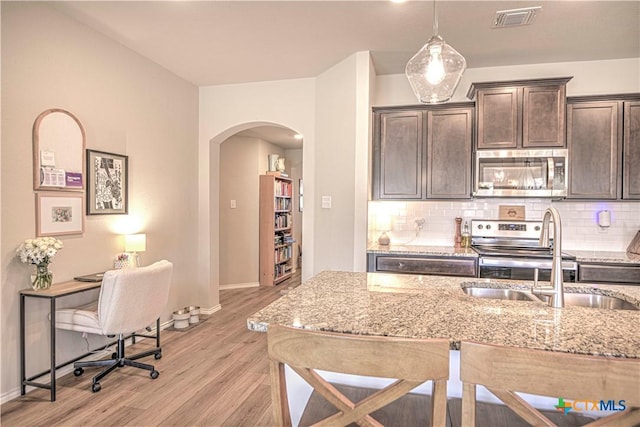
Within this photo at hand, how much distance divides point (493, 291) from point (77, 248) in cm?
301

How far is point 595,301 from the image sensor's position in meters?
1.70

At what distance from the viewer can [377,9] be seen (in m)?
2.66

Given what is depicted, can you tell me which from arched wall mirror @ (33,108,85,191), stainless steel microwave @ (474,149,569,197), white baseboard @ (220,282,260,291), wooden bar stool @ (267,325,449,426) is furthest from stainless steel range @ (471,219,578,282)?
white baseboard @ (220,282,260,291)

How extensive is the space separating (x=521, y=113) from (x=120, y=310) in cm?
373

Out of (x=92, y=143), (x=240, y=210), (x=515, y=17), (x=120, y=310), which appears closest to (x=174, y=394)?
(x=120, y=310)

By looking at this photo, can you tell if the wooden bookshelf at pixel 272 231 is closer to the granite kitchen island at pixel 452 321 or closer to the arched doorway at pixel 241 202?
the arched doorway at pixel 241 202

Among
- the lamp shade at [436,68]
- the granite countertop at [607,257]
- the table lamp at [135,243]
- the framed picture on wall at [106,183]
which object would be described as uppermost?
the lamp shade at [436,68]

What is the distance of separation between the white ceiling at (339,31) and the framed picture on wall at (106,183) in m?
1.08

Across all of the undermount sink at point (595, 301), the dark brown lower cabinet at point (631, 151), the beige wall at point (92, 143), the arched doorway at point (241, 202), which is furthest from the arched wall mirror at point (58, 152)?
the dark brown lower cabinet at point (631, 151)

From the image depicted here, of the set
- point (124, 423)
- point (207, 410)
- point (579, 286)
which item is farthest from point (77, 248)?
point (579, 286)

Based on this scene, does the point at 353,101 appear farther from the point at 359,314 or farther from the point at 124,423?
the point at 124,423

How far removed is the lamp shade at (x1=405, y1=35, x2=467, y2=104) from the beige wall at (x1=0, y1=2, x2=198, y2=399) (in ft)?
8.49

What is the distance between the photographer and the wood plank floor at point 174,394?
2.20m

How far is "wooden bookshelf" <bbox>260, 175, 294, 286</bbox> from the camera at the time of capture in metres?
6.05
